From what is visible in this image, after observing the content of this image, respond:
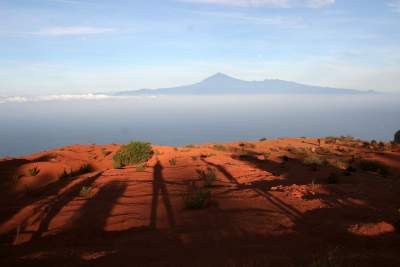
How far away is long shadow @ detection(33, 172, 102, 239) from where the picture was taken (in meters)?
8.92

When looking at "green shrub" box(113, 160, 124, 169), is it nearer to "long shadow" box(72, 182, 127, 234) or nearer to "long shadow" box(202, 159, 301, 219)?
"long shadow" box(72, 182, 127, 234)

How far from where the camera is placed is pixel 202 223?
8.30m

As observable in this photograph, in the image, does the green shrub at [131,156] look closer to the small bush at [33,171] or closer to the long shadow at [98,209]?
the small bush at [33,171]

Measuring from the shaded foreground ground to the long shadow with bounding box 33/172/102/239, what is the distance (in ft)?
0.12

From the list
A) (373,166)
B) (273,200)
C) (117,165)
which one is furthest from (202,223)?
(373,166)

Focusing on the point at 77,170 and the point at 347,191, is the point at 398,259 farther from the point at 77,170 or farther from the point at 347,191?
the point at 77,170

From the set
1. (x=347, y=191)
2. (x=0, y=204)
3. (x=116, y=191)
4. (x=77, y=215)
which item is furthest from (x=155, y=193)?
(x=347, y=191)

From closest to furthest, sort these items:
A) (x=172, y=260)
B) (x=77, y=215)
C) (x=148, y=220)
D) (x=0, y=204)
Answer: (x=172, y=260) < (x=148, y=220) < (x=77, y=215) < (x=0, y=204)

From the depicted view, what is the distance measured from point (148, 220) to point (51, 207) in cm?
389

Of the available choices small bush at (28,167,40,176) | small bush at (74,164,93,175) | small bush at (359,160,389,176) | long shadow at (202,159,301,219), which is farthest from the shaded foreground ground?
small bush at (359,160,389,176)

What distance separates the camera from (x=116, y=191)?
12.8 meters

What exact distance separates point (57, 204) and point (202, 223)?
5544 mm

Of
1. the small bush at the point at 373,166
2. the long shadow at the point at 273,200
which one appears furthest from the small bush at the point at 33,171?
the small bush at the point at 373,166

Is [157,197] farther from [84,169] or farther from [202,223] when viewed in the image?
[84,169]
